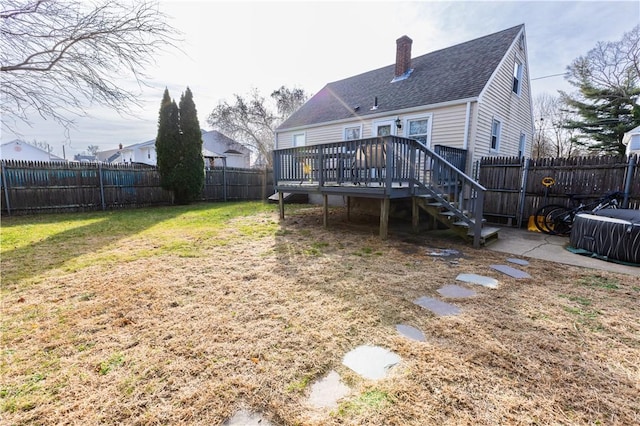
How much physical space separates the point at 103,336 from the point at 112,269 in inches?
77.2

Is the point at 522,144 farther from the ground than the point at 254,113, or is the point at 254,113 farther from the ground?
the point at 254,113

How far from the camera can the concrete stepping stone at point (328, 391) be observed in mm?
1604

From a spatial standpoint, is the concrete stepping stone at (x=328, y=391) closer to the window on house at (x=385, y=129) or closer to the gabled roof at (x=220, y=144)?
the window on house at (x=385, y=129)

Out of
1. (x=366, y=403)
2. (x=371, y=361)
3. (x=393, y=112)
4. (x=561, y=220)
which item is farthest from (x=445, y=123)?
(x=366, y=403)

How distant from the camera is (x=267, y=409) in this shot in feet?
5.09

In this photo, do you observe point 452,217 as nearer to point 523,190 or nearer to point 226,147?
point 523,190

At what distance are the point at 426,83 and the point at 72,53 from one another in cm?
965

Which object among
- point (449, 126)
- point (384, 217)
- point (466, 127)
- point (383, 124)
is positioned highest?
point (383, 124)

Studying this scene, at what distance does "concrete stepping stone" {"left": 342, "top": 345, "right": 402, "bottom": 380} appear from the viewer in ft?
6.08

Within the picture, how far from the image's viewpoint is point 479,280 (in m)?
3.56

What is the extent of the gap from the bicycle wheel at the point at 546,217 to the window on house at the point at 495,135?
308cm

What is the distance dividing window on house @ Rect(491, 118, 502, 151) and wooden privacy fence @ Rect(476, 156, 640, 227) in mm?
1730

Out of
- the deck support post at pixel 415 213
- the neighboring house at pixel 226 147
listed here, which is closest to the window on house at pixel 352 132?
the deck support post at pixel 415 213

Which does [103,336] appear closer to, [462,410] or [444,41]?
[462,410]
